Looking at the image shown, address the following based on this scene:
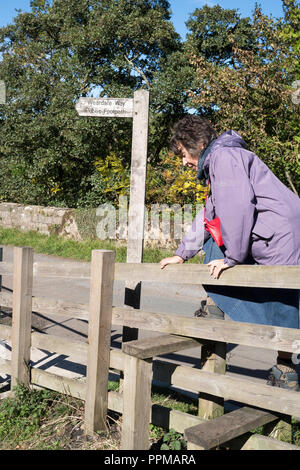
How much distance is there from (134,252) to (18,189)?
17.9 m

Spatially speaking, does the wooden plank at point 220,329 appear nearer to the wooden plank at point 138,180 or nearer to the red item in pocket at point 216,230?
the red item in pocket at point 216,230

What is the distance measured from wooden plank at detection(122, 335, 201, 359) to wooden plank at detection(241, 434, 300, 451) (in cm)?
63

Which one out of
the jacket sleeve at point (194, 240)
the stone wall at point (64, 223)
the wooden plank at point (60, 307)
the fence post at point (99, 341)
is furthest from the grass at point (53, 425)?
the stone wall at point (64, 223)

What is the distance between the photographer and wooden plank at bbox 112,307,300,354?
2479 mm

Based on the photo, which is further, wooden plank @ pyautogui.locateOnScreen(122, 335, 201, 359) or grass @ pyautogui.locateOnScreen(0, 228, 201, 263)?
grass @ pyautogui.locateOnScreen(0, 228, 201, 263)

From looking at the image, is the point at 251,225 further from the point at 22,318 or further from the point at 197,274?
the point at 22,318

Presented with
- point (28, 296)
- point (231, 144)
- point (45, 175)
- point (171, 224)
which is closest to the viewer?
point (231, 144)

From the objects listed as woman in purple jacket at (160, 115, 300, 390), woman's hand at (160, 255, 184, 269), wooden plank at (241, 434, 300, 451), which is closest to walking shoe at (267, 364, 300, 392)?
woman in purple jacket at (160, 115, 300, 390)

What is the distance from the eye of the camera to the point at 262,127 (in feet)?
35.7

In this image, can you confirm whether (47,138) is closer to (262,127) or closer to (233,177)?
(262,127)

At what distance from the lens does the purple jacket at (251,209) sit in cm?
261

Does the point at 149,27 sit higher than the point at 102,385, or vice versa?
the point at 149,27

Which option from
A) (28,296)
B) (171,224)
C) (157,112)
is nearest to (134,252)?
(28,296)

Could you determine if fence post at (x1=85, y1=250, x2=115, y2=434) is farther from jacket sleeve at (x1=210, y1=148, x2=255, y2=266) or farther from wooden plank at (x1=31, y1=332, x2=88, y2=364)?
jacket sleeve at (x1=210, y1=148, x2=255, y2=266)
